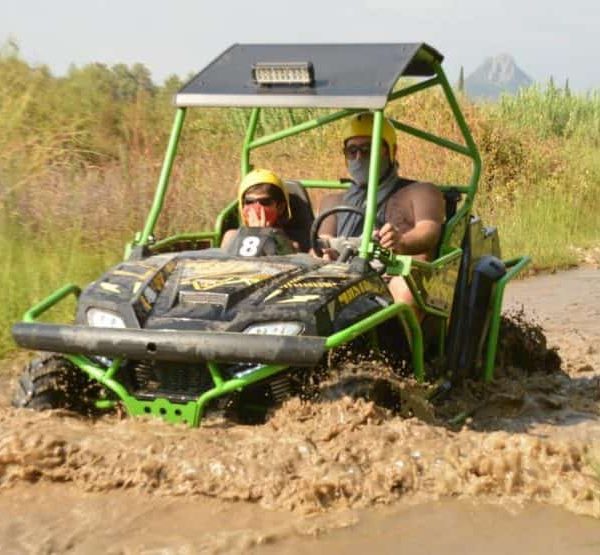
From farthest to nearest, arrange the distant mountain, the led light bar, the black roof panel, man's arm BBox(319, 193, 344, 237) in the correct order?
1. the distant mountain
2. man's arm BBox(319, 193, 344, 237)
3. the led light bar
4. the black roof panel

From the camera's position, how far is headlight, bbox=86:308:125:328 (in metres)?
5.10

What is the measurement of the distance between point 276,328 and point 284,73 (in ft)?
4.60

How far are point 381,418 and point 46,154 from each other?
474 cm

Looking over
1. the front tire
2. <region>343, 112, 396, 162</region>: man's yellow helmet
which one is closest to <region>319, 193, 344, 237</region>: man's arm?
<region>343, 112, 396, 162</region>: man's yellow helmet

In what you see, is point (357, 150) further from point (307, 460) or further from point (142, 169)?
point (142, 169)

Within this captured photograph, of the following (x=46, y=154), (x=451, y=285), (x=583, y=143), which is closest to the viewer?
(x=451, y=285)

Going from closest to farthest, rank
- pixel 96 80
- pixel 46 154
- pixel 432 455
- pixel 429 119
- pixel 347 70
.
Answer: pixel 432 455, pixel 347 70, pixel 46 154, pixel 96 80, pixel 429 119

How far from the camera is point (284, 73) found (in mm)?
5762

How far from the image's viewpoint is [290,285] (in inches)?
204

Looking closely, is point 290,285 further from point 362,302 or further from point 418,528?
point 418,528

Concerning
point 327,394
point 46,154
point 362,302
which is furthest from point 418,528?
point 46,154

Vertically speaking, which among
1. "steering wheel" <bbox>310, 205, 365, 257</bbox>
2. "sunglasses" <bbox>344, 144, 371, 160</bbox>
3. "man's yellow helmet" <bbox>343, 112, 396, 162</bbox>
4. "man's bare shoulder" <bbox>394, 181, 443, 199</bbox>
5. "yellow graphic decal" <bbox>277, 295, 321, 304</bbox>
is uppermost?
"man's yellow helmet" <bbox>343, 112, 396, 162</bbox>

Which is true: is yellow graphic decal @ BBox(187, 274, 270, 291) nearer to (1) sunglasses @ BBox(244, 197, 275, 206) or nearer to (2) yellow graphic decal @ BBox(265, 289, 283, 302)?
(2) yellow graphic decal @ BBox(265, 289, 283, 302)

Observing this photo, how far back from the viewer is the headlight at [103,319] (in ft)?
16.7
